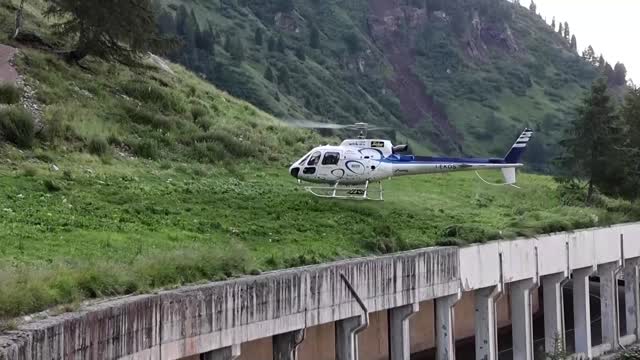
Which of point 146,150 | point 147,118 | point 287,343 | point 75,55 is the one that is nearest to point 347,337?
point 287,343

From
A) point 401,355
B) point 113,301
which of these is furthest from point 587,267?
point 113,301

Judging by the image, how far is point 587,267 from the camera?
26328 mm

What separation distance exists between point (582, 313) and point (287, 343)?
13.5 m

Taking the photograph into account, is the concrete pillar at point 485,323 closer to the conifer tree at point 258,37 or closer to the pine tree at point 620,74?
the conifer tree at point 258,37

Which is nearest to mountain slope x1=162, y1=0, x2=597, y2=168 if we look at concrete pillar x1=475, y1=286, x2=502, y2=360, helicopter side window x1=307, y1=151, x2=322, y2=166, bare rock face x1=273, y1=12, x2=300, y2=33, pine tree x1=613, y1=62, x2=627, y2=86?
bare rock face x1=273, y1=12, x2=300, y2=33

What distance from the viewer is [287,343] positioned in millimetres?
15672

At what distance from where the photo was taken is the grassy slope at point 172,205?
13.8 metres

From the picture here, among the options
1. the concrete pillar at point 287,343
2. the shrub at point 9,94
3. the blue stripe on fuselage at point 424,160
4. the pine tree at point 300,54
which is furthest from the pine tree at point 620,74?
the concrete pillar at point 287,343

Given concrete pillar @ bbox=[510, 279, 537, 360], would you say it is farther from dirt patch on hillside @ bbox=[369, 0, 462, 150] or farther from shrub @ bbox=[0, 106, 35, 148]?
dirt patch on hillside @ bbox=[369, 0, 462, 150]

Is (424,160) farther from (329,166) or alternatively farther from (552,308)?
(552,308)

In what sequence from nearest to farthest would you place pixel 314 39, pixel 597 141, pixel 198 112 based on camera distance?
pixel 198 112 → pixel 597 141 → pixel 314 39

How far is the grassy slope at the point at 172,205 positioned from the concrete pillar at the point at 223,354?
1.31 meters

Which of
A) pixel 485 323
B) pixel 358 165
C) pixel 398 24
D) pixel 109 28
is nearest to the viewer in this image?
pixel 485 323

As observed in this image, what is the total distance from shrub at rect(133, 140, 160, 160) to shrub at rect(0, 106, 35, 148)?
391 centimetres
